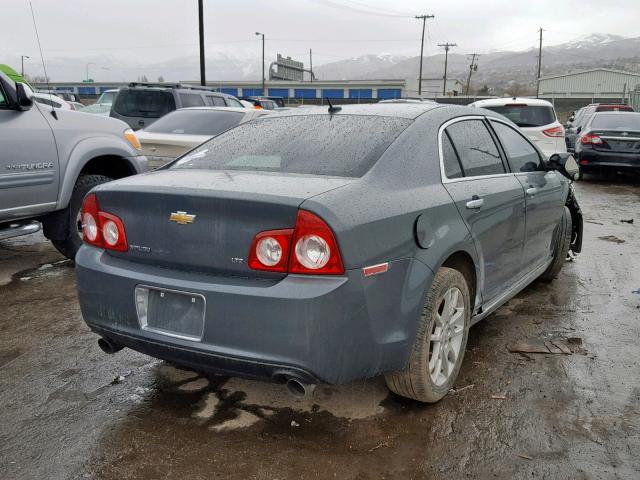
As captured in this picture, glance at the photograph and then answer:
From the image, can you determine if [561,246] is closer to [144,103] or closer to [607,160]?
[607,160]

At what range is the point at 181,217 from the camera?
2715 millimetres

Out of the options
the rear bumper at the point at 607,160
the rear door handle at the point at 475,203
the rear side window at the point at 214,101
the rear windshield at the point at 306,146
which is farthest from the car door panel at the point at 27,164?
the rear bumper at the point at 607,160

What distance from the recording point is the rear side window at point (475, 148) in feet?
11.6

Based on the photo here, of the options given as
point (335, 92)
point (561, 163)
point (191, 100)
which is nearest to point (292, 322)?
point (561, 163)

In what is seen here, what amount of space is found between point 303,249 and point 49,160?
3825mm

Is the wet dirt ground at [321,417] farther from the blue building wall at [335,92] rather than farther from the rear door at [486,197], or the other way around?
the blue building wall at [335,92]

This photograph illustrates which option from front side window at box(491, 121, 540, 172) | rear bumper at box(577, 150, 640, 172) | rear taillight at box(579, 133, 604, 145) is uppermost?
front side window at box(491, 121, 540, 172)

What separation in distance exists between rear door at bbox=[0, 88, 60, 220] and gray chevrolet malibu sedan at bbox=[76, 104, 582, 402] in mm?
2235

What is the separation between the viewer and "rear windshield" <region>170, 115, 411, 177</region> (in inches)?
120

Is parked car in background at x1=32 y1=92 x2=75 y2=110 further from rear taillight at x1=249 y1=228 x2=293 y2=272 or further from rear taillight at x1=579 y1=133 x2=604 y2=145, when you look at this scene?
rear taillight at x1=579 y1=133 x2=604 y2=145

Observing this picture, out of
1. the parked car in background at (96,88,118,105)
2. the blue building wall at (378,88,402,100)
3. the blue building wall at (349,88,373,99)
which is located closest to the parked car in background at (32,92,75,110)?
the parked car in background at (96,88,118,105)

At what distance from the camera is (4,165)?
495 cm

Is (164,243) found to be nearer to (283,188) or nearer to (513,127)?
(283,188)

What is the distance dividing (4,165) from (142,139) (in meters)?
3.08
